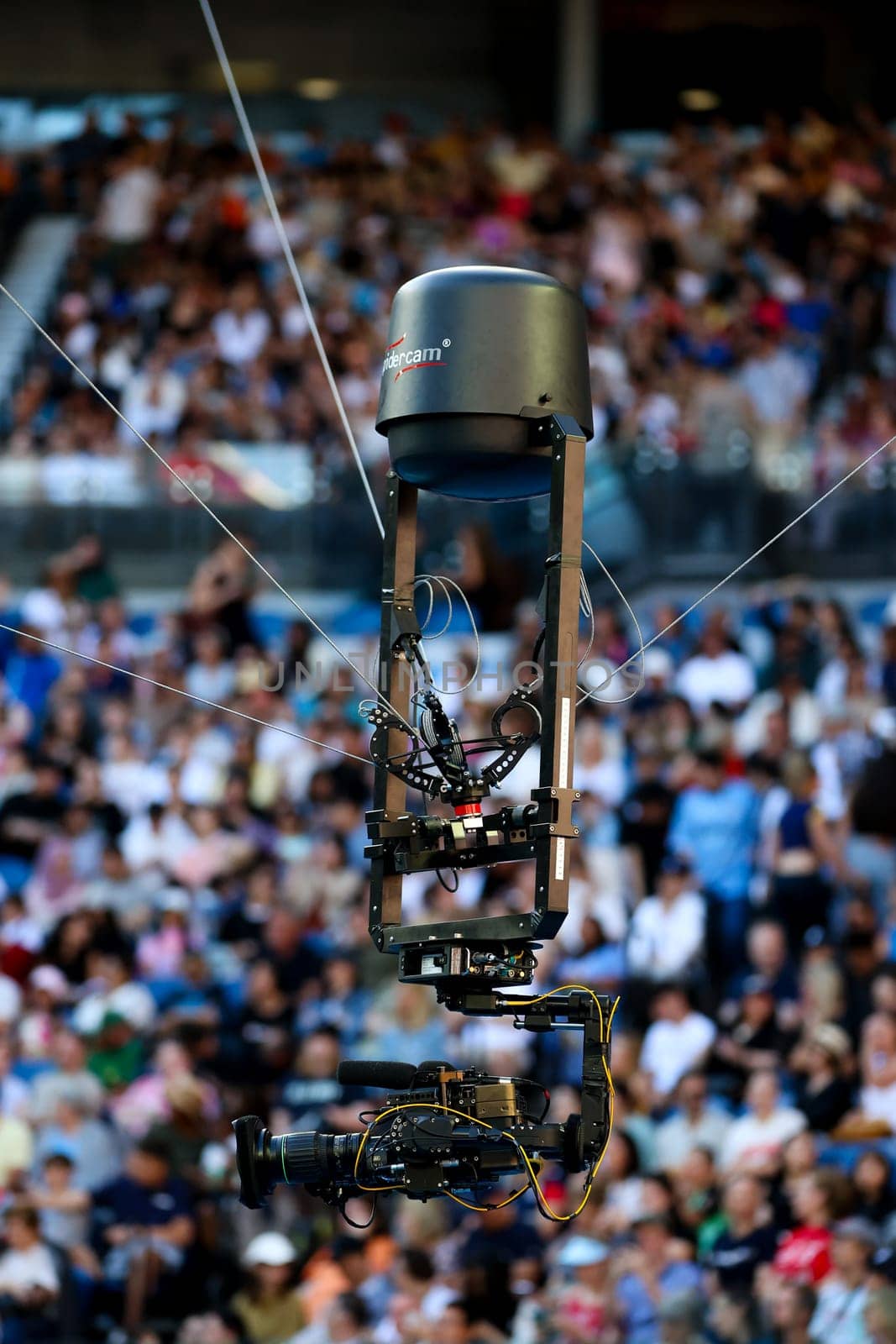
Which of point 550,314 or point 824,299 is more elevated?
point 824,299

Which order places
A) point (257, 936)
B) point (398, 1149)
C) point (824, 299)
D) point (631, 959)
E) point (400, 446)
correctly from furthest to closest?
point (824, 299) → point (257, 936) → point (631, 959) → point (400, 446) → point (398, 1149)

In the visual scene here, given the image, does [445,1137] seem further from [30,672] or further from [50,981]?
[30,672]

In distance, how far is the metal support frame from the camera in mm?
6094

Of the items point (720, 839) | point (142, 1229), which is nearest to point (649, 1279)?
point (142, 1229)

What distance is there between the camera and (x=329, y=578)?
49.7 ft

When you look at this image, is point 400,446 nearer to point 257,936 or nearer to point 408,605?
point 408,605

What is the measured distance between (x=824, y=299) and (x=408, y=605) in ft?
36.4

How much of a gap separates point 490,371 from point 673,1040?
5306 mm

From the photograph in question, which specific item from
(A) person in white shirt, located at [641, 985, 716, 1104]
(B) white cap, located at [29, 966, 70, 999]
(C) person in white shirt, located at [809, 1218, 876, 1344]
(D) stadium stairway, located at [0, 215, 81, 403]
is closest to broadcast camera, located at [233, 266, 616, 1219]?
(C) person in white shirt, located at [809, 1218, 876, 1344]

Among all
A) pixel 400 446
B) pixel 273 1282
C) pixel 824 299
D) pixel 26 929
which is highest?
pixel 824 299

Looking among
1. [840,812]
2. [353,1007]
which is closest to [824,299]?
[840,812]

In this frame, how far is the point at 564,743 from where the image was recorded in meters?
6.14

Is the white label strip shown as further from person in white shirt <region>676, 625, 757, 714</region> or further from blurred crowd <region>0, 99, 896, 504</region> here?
blurred crowd <region>0, 99, 896, 504</region>

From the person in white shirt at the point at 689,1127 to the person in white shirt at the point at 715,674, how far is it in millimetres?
2941
